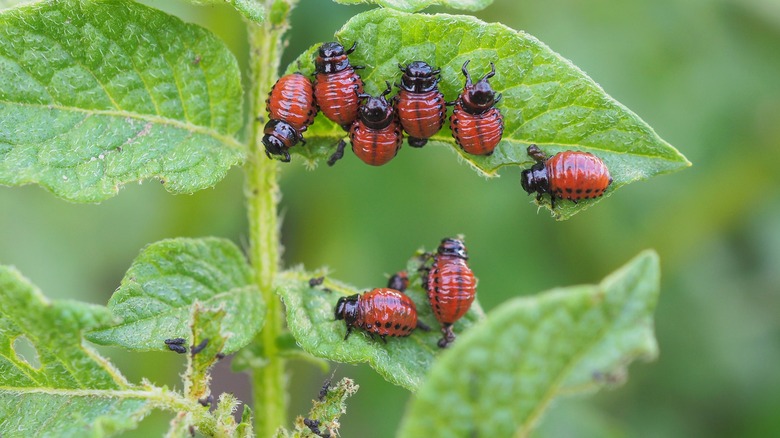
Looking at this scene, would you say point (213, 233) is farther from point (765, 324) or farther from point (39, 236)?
point (765, 324)

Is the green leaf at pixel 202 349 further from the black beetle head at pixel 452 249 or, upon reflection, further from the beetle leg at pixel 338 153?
the black beetle head at pixel 452 249

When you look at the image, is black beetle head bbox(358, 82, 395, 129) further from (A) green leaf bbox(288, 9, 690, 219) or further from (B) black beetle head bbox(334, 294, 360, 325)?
(B) black beetle head bbox(334, 294, 360, 325)

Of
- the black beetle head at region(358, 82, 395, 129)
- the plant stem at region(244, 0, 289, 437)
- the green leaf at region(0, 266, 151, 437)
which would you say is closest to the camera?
the green leaf at region(0, 266, 151, 437)

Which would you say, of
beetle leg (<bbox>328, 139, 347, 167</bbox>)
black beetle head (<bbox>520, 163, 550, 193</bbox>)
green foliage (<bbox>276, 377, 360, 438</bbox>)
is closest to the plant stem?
beetle leg (<bbox>328, 139, 347, 167</bbox>)

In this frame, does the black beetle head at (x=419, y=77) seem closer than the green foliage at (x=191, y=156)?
No

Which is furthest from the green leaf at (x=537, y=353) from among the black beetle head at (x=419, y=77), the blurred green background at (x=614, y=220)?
the blurred green background at (x=614, y=220)

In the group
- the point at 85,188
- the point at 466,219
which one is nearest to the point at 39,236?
the point at 466,219

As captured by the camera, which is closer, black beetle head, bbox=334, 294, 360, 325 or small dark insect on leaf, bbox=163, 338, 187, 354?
small dark insect on leaf, bbox=163, 338, 187, 354
